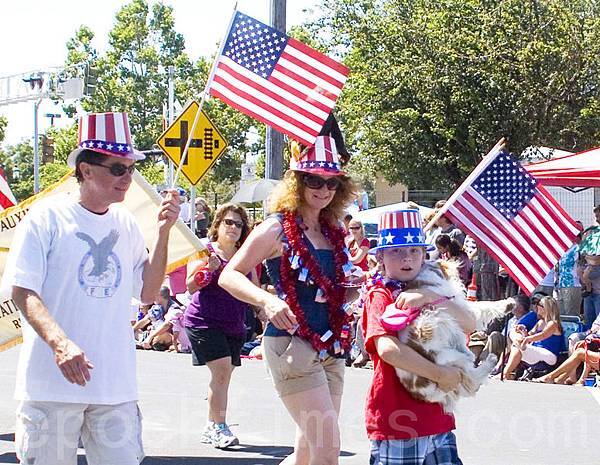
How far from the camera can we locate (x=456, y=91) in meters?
25.2

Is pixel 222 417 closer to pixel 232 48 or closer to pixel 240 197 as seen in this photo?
pixel 232 48

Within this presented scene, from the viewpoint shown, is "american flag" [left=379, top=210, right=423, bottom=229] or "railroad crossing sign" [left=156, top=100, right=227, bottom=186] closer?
"american flag" [left=379, top=210, right=423, bottom=229]

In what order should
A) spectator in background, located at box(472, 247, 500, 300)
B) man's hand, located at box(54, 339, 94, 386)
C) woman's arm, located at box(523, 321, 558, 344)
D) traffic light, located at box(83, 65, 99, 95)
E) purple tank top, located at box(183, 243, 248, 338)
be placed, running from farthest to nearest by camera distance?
traffic light, located at box(83, 65, 99, 95), spectator in background, located at box(472, 247, 500, 300), woman's arm, located at box(523, 321, 558, 344), purple tank top, located at box(183, 243, 248, 338), man's hand, located at box(54, 339, 94, 386)

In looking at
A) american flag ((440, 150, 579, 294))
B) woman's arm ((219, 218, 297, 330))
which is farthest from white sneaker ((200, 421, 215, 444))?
woman's arm ((219, 218, 297, 330))

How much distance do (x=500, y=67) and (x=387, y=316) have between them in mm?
20352

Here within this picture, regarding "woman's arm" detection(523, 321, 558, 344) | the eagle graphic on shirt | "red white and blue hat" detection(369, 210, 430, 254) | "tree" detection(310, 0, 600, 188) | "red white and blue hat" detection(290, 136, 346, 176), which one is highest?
"tree" detection(310, 0, 600, 188)

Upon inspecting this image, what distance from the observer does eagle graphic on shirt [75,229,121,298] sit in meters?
4.68

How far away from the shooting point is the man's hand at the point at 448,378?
4.80 m

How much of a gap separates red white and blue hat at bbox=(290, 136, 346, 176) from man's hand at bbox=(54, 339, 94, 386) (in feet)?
5.59

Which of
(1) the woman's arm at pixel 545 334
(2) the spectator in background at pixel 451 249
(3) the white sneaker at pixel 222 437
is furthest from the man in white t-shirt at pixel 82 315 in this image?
(2) the spectator in background at pixel 451 249

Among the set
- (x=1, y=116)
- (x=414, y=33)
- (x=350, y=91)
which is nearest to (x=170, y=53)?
(x=1, y=116)

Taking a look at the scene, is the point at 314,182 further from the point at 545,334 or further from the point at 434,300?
the point at 545,334

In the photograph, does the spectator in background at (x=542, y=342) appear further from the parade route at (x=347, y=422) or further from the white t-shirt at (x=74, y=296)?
the white t-shirt at (x=74, y=296)

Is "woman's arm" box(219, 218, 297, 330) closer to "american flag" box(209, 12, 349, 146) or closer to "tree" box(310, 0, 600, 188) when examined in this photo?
"american flag" box(209, 12, 349, 146)
